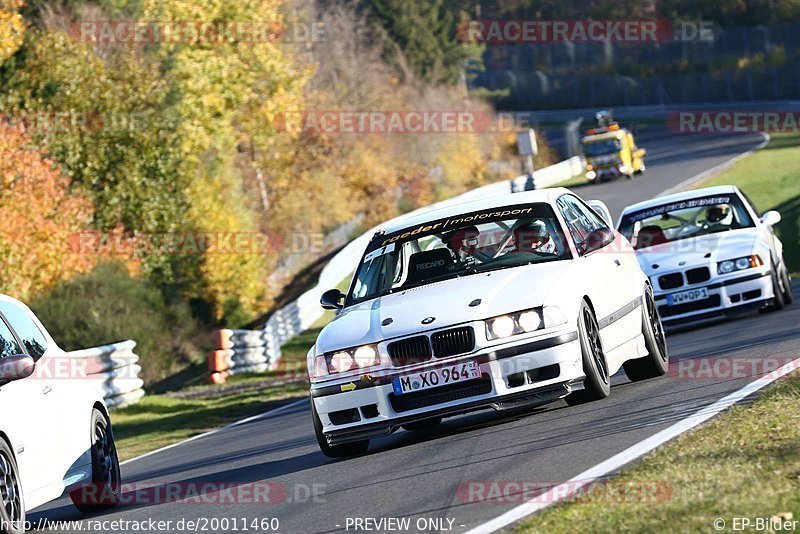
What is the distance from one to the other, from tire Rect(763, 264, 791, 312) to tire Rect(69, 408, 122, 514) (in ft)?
30.8

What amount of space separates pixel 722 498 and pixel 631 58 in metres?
105

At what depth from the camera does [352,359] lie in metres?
9.75

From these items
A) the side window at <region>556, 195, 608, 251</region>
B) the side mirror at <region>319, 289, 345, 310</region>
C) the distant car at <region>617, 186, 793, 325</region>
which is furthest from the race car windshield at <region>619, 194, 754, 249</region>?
the side mirror at <region>319, 289, 345, 310</region>

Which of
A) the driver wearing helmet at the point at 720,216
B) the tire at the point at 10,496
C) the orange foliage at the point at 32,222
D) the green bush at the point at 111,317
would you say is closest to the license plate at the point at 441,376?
the tire at the point at 10,496

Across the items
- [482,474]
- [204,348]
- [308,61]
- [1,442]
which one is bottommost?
[204,348]

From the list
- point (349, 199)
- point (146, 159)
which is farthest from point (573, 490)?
point (349, 199)

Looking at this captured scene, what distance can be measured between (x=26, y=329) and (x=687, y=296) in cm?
934

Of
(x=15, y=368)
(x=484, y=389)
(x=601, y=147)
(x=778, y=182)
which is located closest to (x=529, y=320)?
(x=484, y=389)

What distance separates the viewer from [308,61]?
7506cm

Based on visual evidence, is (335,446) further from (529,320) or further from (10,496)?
(10,496)

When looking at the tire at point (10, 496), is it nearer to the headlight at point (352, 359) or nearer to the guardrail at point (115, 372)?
Answer: the headlight at point (352, 359)

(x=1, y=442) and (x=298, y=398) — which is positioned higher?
(x=1, y=442)

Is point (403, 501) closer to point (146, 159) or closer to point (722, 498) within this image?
point (722, 498)

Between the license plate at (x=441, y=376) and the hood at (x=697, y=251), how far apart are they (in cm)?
801
